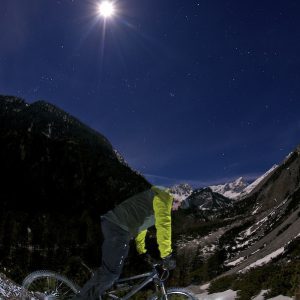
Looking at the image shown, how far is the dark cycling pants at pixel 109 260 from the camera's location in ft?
22.8

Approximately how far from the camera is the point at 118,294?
7.20 metres

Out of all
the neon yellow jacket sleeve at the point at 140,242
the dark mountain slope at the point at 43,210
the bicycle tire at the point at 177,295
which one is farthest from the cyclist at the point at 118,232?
the dark mountain slope at the point at 43,210

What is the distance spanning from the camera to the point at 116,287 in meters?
7.22

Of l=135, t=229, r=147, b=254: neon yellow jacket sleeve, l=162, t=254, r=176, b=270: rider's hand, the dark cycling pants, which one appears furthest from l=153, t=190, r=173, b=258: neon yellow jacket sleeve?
l=135, t=229, r=147, b=254: neon yellow jacket sleeve

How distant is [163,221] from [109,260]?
1225 mm

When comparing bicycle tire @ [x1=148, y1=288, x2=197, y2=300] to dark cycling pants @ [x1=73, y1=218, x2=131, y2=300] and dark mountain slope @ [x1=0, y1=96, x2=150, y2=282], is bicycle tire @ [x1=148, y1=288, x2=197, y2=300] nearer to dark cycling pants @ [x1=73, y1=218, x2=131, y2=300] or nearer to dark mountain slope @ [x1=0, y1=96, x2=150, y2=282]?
dark cycling pants @ [x1=73, y1=218, x2=131, y2=300]

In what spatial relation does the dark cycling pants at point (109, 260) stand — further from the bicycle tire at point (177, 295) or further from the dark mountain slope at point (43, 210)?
the dark mountain slope at point (43, 210)

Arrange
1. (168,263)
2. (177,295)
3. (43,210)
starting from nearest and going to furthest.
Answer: (168,263)
(177,295)
(43,210)

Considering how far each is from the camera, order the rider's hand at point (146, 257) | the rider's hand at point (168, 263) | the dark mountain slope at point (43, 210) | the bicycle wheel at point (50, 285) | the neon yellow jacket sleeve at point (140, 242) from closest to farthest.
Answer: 1. the rider's hand at point (168, 263)
2. the rider's hand at point (146, 257)
3. the neon yellow jacket sleeve at point (140, 242)
4. the bicycle wheel at point (50, 285)
5. the dark mountain slope at point (43, 210)

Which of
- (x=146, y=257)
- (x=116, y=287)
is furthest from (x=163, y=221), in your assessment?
(x=116, y=287)

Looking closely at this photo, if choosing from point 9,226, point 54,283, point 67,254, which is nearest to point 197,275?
point 67,254

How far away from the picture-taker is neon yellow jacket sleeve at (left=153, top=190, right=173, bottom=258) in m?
6.59

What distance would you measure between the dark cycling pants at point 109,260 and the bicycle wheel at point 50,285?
1088mm

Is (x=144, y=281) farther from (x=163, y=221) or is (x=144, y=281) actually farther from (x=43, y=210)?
(x=43, y=210)
